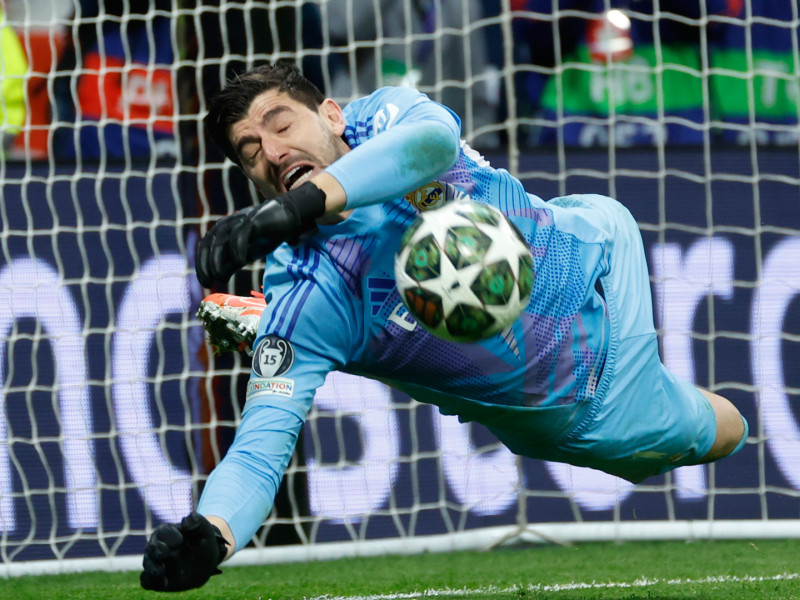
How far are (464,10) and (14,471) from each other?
10.6ft

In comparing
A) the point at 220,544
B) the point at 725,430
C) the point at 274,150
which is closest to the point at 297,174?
the point at 274,150

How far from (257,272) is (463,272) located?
3191 millimetres

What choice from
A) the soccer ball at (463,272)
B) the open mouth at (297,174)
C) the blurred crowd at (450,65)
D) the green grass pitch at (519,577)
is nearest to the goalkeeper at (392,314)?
the open mouth at (297,174)

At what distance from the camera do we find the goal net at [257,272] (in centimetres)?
555

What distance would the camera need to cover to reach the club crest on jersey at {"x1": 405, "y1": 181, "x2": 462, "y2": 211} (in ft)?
10.3

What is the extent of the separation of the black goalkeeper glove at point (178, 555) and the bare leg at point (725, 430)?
6.40ft

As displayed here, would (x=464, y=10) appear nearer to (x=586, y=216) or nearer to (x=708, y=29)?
(x=708, y=29)

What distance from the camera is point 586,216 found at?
3.59 m

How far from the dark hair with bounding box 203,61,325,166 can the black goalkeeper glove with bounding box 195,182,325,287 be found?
75cm

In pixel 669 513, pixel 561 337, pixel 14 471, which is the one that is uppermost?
pixel 561 337

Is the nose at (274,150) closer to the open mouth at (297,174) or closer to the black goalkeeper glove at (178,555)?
the open mouth at (297,174)

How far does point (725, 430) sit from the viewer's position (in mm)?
3689

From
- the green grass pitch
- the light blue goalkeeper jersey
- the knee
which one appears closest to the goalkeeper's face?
the light blue goalkeeper jersey

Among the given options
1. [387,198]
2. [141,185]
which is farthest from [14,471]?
[387,198]
